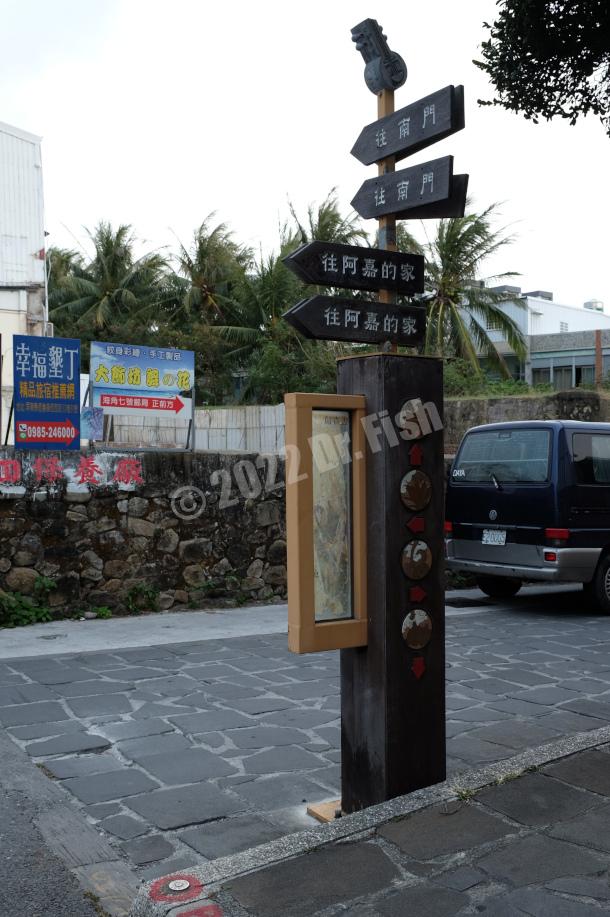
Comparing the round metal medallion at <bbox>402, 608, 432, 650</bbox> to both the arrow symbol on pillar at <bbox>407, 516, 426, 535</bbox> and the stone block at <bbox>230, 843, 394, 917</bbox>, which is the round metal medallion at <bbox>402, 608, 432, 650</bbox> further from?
the stone block at <bbox>230, 843, 394, 917</bbox>

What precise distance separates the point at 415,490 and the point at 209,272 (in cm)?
2974

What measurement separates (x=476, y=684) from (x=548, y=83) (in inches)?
167

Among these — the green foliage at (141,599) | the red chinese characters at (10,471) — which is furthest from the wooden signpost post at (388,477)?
the green foliage at (141,599)

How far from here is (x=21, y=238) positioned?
16359 millimetres

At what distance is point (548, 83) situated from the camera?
6.24 meters

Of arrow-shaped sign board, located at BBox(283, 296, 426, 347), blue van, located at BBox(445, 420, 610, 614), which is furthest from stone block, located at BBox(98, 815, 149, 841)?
blue van, located at BBox(445, 420, 610, 614)

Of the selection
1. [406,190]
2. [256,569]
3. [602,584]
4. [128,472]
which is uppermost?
[406,190]

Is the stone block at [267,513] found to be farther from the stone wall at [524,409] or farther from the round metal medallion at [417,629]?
the stone wall at [524,409]

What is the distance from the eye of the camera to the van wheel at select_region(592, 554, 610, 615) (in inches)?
367

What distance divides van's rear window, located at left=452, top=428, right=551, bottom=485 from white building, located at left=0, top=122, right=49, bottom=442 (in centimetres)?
862

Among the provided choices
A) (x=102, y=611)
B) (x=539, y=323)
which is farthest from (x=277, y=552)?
(x=539, y=323)

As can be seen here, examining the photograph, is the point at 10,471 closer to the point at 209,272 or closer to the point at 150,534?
the point at 150,534

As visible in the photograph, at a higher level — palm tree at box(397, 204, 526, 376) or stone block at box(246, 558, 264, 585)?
palm tree at box(397, 204, 526, 376)

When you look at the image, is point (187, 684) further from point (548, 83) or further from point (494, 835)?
point (548, 83)
